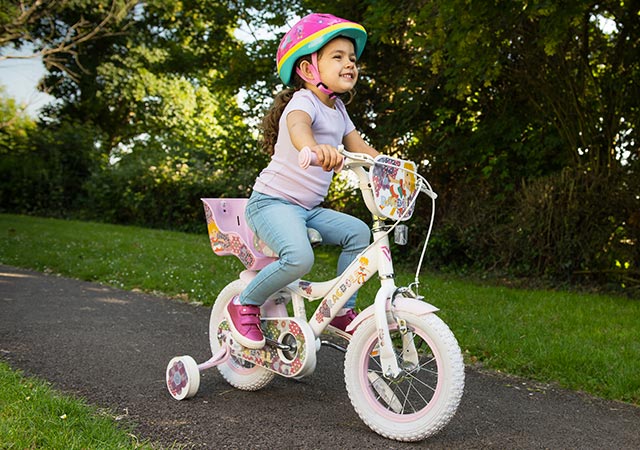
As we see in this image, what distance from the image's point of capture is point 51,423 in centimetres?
297

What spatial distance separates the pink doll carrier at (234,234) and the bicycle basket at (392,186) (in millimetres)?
874

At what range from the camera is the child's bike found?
2.96m

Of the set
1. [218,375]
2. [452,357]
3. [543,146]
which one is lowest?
[218,375]

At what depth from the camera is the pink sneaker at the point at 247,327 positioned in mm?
3622

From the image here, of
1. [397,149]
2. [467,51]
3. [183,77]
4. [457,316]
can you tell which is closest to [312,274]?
[457,316]

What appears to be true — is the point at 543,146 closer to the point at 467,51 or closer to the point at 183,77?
the point at 467,51

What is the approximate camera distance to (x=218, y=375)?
14.0 feet

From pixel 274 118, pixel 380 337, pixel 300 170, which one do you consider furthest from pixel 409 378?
pixel 274 118

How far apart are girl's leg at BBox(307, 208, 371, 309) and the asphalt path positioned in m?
0.70

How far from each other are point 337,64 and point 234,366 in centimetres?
184

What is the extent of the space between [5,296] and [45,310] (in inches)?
36.8

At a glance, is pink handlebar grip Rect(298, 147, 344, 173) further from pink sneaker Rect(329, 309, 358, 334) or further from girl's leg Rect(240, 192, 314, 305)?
pink sneaker Rect(329, 309, 358, 334)

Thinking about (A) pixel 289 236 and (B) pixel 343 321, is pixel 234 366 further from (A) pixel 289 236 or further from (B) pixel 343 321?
(A) pixel 289 236

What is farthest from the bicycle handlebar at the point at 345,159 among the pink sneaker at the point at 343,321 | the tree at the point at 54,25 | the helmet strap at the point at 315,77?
the tree at the point at 54,25
